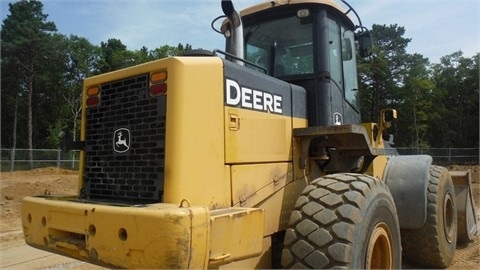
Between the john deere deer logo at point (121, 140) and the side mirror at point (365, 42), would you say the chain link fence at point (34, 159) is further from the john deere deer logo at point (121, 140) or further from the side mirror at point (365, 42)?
the john deere deer logo at point (121, 140)

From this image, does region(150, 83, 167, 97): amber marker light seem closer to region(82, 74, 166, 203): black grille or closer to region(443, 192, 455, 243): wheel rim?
region(82, 74, 166, 203): black grille

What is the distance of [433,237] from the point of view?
5.27m

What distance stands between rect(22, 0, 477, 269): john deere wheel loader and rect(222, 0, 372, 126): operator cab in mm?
13

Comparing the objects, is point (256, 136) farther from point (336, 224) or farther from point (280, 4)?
point (280, 4)

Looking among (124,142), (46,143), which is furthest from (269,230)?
(46,143)

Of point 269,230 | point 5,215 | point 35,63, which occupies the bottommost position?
point 5,215

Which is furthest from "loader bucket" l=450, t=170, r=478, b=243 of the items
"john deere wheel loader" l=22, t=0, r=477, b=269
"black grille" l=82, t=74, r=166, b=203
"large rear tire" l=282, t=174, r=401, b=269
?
"black grille" l=82, t=74, r=166, b=203

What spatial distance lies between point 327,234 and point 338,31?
244 centimetres

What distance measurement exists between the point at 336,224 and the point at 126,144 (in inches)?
66.5

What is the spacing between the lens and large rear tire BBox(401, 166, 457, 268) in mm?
5289

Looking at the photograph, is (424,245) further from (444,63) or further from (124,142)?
(444,63)

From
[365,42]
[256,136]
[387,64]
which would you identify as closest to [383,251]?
[256,136]

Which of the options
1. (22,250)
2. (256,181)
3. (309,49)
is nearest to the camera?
(256,181)

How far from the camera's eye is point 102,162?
11.8 feet
